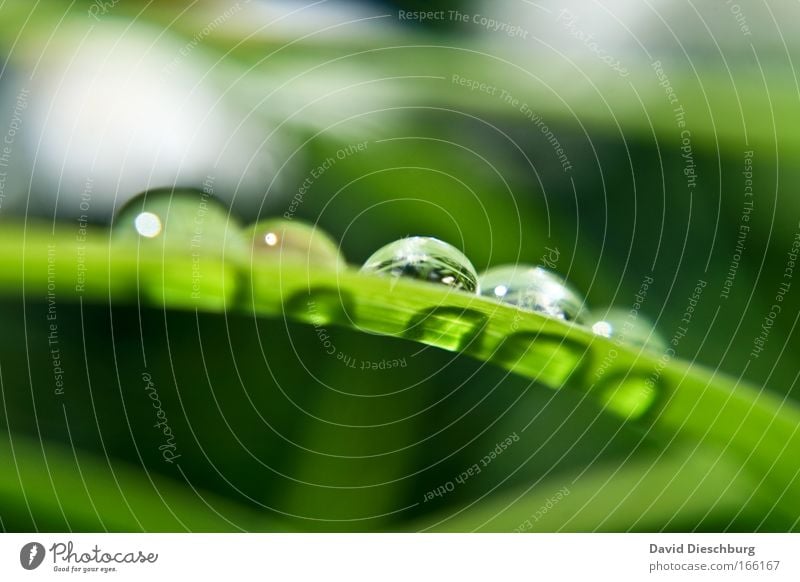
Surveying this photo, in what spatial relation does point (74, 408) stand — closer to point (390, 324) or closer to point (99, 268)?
point (99, 268)

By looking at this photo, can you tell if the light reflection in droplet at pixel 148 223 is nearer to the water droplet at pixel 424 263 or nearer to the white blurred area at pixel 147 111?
the white blurred area at pixel 147 111

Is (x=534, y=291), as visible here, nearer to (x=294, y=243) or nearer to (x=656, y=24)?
(x=294, y=243)

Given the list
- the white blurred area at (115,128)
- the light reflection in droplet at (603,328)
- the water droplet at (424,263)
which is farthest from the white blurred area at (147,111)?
the light reflection in droplet at (603,328)

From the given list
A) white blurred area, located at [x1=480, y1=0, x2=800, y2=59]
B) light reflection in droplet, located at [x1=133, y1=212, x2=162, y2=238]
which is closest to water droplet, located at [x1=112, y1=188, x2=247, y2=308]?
light reflection in droplet, located at [x1=133, y1=212, x2=162, y2=238]

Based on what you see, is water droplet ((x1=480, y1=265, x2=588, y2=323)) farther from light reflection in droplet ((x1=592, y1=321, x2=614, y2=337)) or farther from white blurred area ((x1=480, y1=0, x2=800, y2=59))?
white blurred area ((x1=480, y1=0, x2=800, y2=59))

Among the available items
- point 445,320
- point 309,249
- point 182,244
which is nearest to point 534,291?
point 445,320
